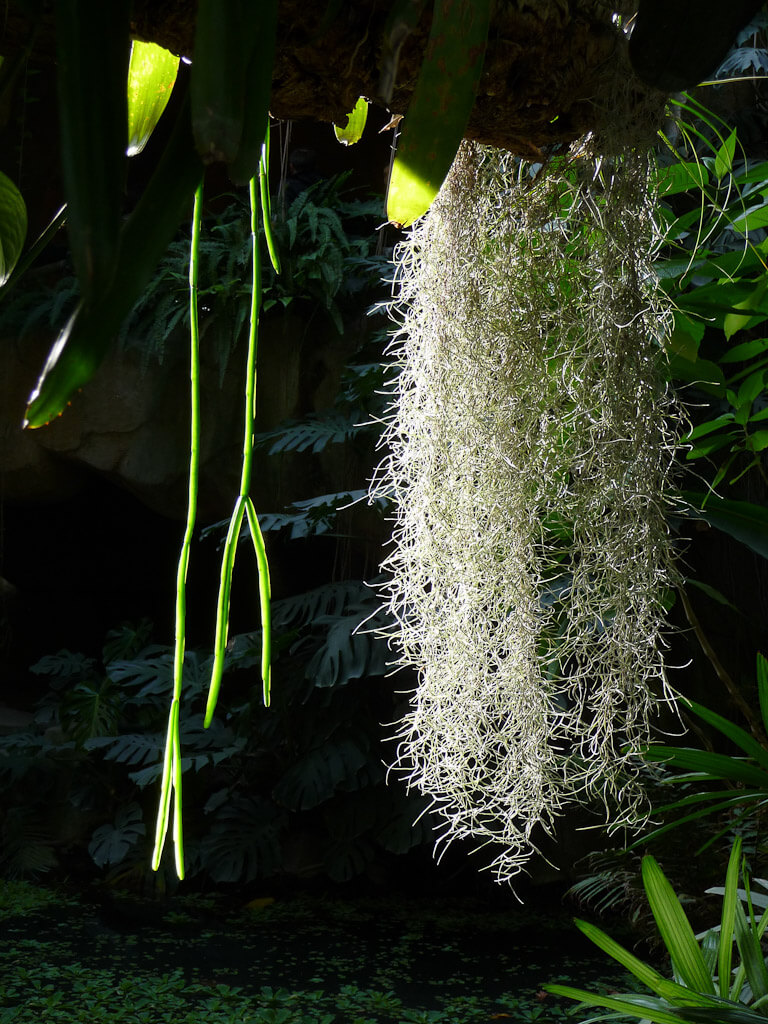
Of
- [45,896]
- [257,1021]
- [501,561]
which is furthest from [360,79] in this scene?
[45,896]

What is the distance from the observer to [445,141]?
47 cm

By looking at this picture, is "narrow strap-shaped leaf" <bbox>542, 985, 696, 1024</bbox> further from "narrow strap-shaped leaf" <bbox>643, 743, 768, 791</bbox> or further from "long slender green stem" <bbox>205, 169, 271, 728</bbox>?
"long slender green stem" <bbox>205, 169, 271, 728</bbox>

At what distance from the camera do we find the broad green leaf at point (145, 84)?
0.60 metres

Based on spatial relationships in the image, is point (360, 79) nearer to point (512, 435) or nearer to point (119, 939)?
point (512, 435)

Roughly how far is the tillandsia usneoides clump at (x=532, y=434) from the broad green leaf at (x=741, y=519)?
14.0 inches

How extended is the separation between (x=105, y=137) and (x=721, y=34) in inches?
13.5

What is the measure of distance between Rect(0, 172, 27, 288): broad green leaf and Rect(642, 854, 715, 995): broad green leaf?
0.93 meters

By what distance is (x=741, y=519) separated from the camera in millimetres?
1191

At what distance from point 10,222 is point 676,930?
103 centimetres

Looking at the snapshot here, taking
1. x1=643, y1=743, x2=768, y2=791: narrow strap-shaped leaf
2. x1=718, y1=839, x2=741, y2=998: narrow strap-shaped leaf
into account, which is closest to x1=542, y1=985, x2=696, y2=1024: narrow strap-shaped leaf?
x1=718, y1=839, x2=741, y2=998: narrow strap-shaped leaf

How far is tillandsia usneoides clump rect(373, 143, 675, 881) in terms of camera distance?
0.77 metres

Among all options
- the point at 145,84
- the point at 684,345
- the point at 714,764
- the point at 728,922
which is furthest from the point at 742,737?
the point at 145,84

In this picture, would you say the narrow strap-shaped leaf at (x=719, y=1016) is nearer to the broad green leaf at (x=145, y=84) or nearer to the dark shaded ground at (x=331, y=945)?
the broad green leaf at (x=145, y=84)

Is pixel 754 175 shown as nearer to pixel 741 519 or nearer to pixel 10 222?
pixel 741 519
